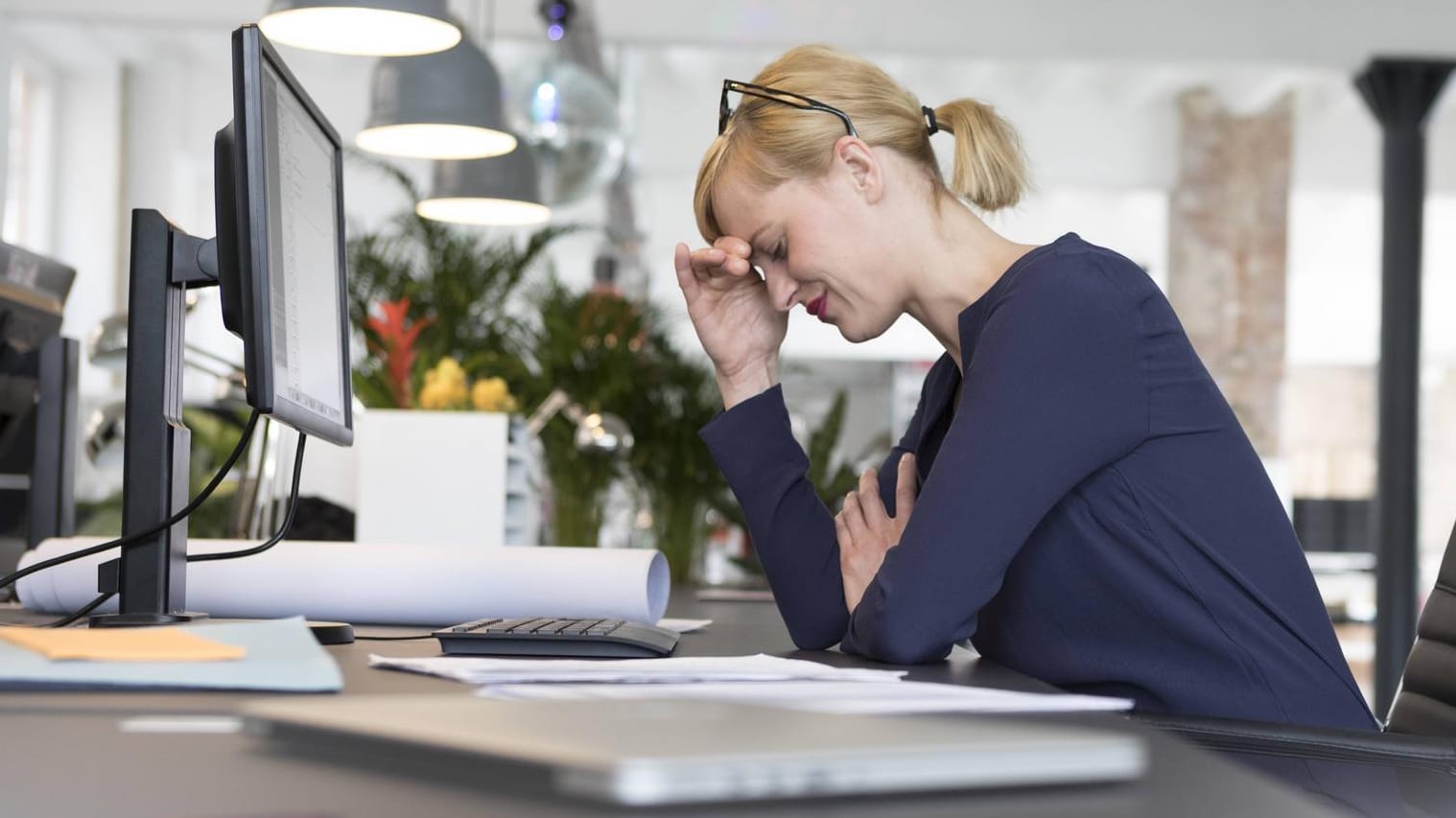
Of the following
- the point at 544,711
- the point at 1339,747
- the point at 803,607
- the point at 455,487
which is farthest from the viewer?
the point at 455,487

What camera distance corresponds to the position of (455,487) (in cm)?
279

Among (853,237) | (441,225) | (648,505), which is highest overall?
(441,225)

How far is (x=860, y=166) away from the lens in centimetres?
158

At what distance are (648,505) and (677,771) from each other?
3773 millimetres

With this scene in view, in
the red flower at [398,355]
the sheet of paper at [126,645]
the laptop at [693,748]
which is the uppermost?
the red flower at [398,355]

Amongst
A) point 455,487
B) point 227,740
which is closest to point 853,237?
point 227,740

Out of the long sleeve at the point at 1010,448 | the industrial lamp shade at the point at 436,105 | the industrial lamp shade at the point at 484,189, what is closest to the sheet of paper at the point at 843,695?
the long sleeve at the point at 1010,448

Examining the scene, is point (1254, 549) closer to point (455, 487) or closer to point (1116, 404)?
point (1116, 404)

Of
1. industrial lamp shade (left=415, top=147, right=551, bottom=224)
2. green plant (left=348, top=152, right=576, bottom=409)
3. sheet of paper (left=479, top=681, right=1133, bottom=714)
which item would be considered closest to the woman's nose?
sheet of paper (left=479, top=681, right=1133, bottom=714)

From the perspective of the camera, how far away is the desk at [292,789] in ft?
1.62

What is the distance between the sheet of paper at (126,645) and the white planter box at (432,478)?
1.82 m

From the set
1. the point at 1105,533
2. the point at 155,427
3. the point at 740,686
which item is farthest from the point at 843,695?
the point at 155,427

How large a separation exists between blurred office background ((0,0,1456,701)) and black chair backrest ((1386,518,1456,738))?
5439 mm

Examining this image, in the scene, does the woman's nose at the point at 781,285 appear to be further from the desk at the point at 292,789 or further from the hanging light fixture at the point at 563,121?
the hanging light fixture at the point at 563,121
